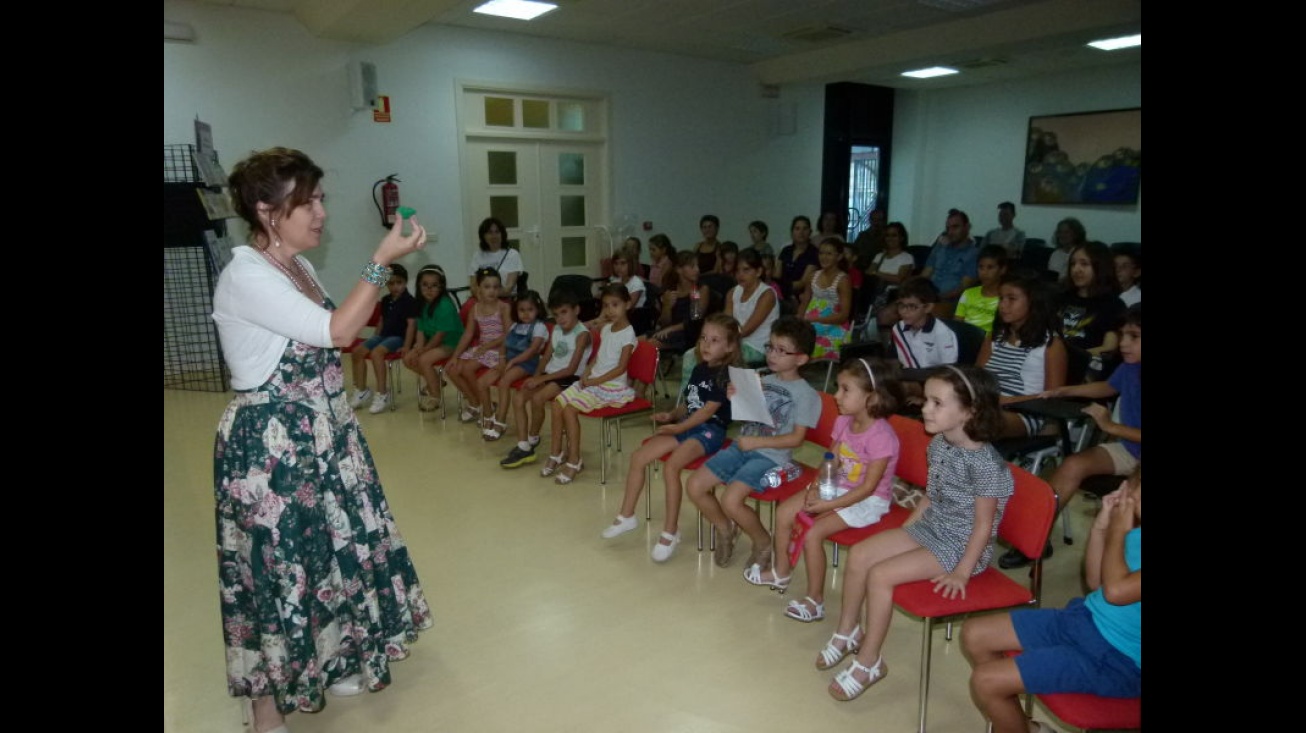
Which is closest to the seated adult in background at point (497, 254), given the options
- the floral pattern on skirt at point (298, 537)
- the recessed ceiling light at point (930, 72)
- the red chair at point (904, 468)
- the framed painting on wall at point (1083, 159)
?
the red chair at point (904, 468)

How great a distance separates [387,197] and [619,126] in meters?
2.89

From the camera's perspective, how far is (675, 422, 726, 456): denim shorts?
3.29 metres

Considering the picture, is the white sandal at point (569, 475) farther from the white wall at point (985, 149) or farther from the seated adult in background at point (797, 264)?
the white wall at point (985, 149)

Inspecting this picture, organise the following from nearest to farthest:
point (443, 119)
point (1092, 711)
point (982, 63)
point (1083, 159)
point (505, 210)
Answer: point (1092, 711)
point (443, 119)
point (505, 210)
point (982, 63)
point (1083, 159)

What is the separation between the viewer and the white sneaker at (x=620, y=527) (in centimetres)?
342

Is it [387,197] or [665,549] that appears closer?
[665,549]

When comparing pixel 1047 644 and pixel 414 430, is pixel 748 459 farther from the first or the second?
pixel 414 430

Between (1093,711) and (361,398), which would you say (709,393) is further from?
(361,398)

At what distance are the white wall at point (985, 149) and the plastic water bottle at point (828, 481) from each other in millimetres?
9345

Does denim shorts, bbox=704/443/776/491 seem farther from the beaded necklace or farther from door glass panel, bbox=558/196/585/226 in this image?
door glass panel, bbox=558/196/585/226

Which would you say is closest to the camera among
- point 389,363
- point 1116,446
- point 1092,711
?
point 1092,711

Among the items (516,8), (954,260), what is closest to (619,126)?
(516,8)

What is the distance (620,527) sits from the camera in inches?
135

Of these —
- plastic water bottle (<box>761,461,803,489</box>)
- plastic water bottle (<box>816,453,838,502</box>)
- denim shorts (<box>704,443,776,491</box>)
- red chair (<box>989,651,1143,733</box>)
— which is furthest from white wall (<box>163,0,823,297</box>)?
red chair (<box>989,651,1143,733</box>)
